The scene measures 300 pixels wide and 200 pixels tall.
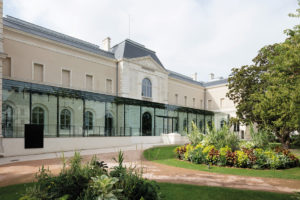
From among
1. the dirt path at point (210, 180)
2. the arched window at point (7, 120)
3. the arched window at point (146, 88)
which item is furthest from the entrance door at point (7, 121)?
the arched window at point (146, 88)

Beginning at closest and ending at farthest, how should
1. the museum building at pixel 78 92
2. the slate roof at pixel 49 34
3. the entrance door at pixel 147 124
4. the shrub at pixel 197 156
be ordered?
the shrub at pixel 197 156
the museum building at pixel 78 92
the slate roof at pixel 49 34
the entrance door at pixel 147 124

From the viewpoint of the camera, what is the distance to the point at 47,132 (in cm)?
1306

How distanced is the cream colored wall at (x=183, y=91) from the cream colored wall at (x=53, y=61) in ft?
36.3

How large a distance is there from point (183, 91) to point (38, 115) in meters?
23.6

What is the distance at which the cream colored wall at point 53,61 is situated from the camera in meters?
16.1

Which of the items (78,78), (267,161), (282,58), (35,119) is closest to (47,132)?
(35,119)

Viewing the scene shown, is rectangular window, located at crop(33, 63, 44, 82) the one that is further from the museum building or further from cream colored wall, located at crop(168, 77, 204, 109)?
cream colored wall, located at crop(168, 77, 204, 109)

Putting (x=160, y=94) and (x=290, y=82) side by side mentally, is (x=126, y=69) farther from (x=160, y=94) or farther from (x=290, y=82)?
Result: (x=290, y=82)

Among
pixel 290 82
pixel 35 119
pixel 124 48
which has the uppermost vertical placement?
pixel 124 48

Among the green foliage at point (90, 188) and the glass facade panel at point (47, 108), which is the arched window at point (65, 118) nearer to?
the glass facade panel at point (47, 108)

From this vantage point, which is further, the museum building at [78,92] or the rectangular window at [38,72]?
the rectangular window at [38,72]

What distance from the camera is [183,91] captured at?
3250cm

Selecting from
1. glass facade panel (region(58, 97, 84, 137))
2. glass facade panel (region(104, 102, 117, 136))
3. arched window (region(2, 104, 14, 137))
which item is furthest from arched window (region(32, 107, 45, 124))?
glass facade panel (region(104, 102, 117, 136))

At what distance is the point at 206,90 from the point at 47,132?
31.0 m
